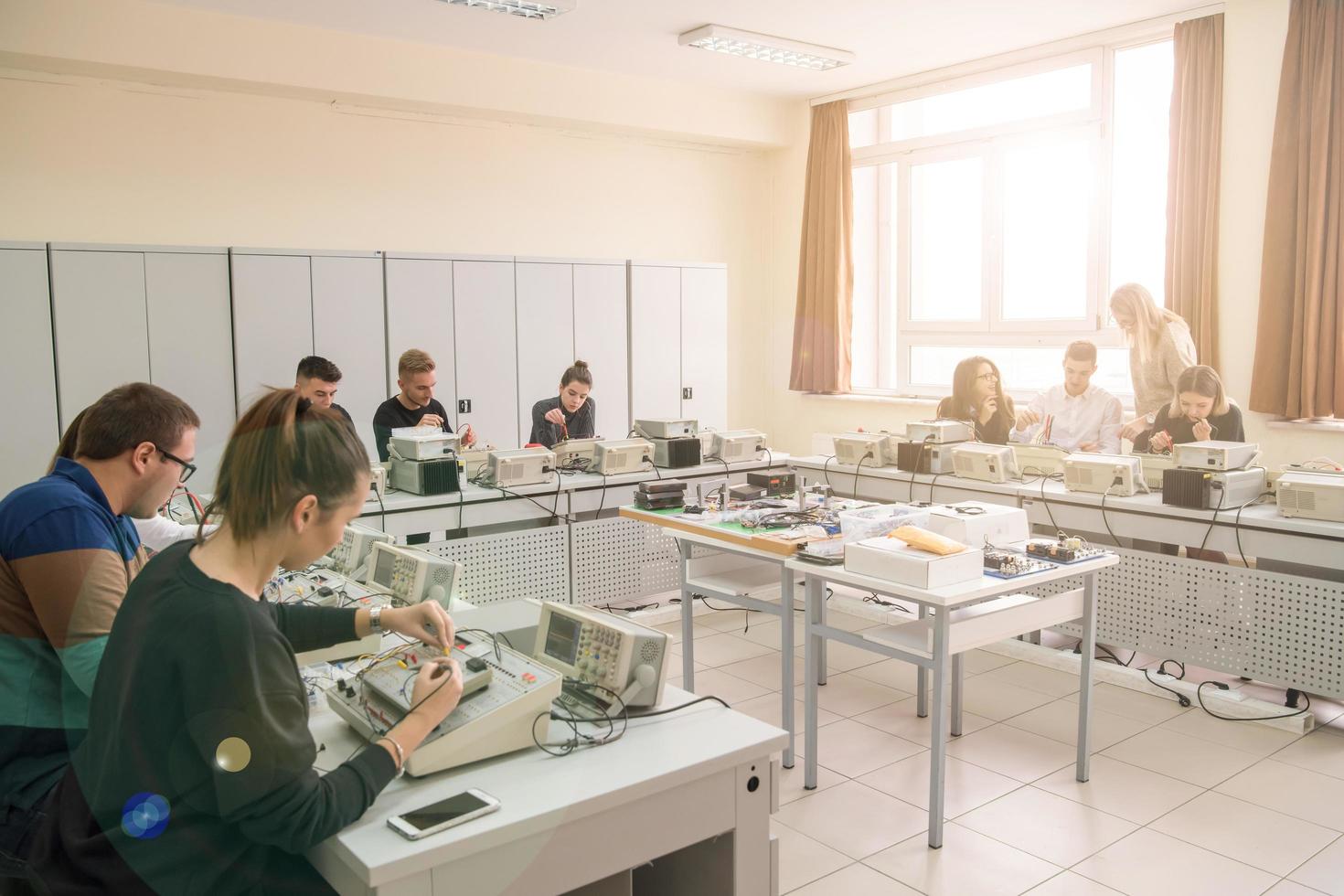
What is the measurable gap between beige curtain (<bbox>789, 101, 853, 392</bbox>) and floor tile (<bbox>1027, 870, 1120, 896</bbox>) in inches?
205

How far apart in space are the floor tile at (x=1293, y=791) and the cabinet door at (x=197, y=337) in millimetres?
4705

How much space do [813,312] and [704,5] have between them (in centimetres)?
288

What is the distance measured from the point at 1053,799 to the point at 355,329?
4400 millimetres

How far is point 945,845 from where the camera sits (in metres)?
2.87

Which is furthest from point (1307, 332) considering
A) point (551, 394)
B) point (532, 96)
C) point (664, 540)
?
point (532, 96)

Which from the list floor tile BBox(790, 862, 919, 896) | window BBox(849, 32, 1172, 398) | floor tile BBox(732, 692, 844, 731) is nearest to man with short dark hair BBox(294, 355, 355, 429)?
floor tile BBox(732, 692, 844, 731)

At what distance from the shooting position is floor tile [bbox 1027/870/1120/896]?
2598 mm


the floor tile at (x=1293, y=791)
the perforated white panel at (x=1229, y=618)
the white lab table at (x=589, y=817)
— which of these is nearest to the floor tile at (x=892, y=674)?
the perforated white panel at (x=1229, y=618)

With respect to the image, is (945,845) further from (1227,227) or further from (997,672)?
(1227,227)

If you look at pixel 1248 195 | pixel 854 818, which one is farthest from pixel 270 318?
pixel 1248 195

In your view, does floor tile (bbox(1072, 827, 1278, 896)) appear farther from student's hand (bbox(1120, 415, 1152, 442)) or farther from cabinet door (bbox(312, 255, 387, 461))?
cabinet door (bbox(312, 255, 387, 461))

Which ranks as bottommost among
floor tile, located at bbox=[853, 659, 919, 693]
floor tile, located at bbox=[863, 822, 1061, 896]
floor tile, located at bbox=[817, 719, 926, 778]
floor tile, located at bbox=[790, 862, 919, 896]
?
floor tile, located at bbox=[790, 862, 919, 896]

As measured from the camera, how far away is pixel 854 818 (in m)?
3.03

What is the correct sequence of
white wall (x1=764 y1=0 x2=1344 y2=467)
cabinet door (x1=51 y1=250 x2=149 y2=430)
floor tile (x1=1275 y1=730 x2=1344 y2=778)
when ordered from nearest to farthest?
floor tile (x1=1275 y1=730 x2=1344 y2=778)
cabinet door (x1=51 y1=250 x2=149 y2=430)
white wall (x1=764 y1=0 x2=1344 y2=467)
